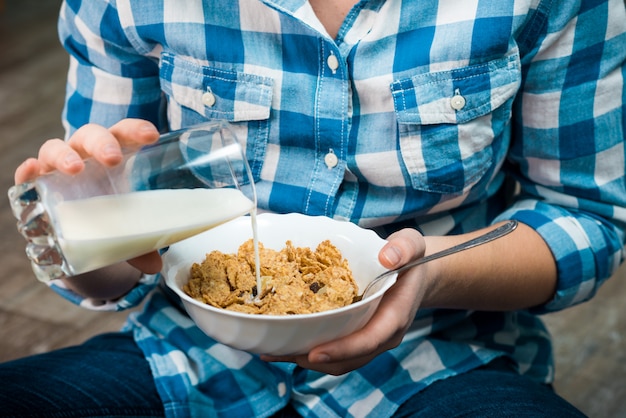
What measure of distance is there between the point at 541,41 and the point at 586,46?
54mm

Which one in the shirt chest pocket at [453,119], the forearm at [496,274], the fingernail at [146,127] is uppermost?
the fingernail at [146,127]

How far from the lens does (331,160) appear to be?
0.96 meters

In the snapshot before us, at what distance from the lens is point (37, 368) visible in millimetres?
973

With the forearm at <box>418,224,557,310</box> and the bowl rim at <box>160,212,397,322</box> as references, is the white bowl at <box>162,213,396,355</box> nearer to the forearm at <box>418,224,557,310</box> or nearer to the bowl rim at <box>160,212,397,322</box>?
the bowl rim at <box>160,212,397,322</box>

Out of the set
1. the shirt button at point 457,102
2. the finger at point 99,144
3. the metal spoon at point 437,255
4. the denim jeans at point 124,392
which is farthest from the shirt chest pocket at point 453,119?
the finger at point 99,144

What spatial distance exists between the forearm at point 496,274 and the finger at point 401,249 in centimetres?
11

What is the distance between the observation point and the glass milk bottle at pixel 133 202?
2.29 ft

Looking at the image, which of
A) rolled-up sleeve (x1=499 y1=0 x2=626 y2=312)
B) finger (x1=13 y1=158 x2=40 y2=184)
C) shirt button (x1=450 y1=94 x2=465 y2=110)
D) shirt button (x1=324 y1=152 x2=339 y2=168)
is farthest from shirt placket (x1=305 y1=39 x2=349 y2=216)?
finger (x1=13 y1=158 x2=40 y2=184)

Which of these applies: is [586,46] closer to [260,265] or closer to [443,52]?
[443,52]

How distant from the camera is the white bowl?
707 millimetres

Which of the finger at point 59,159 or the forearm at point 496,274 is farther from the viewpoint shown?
the forearm at point 496,274

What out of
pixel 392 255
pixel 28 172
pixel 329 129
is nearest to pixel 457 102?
pixel 329 129

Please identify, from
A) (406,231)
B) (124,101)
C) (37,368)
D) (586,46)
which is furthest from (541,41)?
(37,368)

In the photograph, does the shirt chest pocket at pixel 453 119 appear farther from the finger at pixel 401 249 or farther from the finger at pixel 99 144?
the finger at pixel 99 144
